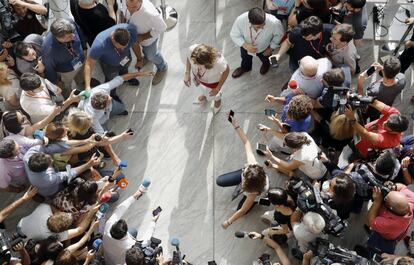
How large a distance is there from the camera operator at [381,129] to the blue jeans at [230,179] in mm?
1259

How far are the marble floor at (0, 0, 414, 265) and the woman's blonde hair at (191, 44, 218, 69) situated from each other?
3.79 ft

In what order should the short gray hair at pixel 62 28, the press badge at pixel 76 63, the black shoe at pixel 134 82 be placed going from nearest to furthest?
1. the short gray hair at pixel 62 28
2. the press badge at pixel 76 63
3. the black shoe at pixel 134 82

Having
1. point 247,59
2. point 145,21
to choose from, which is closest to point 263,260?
point 247,59

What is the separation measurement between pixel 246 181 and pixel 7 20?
10.7 ft

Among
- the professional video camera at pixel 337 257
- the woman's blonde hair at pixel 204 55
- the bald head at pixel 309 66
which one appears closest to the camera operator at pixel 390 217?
the professional video camera at pixel 337 257

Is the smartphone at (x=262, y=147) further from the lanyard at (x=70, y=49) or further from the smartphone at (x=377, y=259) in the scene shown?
the lanyard at (x=70, y=49)

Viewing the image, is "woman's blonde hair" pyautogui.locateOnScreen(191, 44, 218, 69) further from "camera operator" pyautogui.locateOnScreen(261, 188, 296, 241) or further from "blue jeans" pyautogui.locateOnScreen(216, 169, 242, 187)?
"camera operator" pyautogui.locateOnScreen(261, 188, 296, 241)

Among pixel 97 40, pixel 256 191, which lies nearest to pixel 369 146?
pixel 256 191

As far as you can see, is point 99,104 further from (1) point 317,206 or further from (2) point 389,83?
(2) point 389,83

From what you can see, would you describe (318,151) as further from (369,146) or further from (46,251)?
(46,251)

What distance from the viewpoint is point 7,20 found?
585cm

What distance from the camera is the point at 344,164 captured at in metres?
5.78

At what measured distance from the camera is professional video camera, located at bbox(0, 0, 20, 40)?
19.1 ft

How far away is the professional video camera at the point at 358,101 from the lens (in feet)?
16.6
